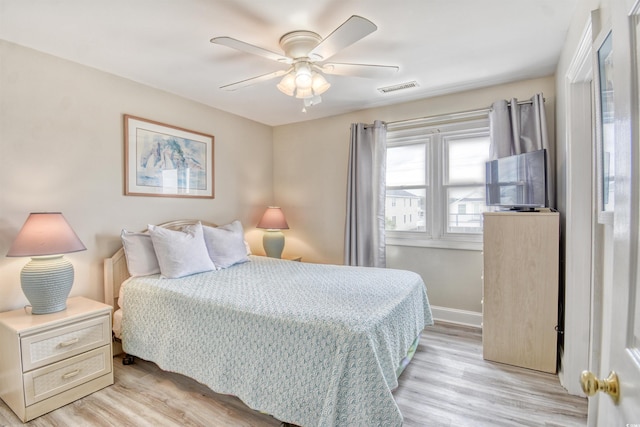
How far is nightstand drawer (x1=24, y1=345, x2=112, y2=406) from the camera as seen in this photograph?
1.91 metres

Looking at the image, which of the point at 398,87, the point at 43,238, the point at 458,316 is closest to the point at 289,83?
the point at 398,87

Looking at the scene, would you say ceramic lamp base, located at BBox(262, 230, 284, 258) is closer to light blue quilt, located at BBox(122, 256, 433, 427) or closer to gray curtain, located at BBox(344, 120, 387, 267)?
gray curtain, located at BBox(344, 120, 387, 267)

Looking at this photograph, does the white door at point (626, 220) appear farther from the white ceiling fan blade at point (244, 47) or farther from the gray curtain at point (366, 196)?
the gray curtain at point (366, 196)

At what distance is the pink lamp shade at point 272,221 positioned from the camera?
395 centimetres

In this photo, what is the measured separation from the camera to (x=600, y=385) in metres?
0.70

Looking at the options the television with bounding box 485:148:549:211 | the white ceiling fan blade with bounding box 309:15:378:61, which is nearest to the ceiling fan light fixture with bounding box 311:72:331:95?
the white ceiling fan blade with bounding box 309:15:378:61

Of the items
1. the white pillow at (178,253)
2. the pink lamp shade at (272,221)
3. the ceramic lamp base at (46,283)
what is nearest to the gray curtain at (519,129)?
the pink lamp shade at (272,221)

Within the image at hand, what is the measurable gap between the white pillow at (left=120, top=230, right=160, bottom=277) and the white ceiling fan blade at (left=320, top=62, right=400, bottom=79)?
6.77 feet

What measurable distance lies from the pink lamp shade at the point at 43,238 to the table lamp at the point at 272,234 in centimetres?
203

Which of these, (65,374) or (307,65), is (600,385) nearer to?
(307,65)

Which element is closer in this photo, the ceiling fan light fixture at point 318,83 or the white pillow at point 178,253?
the ceiling fan light fixture at point 318,83

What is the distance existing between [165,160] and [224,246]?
3.43ft

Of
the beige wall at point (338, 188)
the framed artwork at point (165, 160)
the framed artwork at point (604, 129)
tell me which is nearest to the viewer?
the framed artwork at point (604, 129)

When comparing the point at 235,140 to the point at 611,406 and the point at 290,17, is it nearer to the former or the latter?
the point at 290,17
